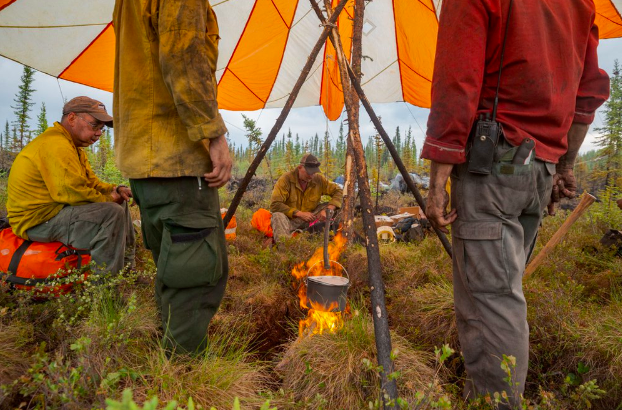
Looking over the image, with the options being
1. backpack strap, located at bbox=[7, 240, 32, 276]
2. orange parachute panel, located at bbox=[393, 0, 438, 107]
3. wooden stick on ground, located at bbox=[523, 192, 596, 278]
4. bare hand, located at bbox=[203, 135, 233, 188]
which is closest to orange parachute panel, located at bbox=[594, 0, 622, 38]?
orange parachute panel, located at bbox=[393, 0, 438, 107]

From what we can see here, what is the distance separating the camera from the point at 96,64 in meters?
5.77

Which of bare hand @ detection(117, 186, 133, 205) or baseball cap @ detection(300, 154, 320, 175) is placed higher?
baseball cap @ detection(300, 154, 320, 175)

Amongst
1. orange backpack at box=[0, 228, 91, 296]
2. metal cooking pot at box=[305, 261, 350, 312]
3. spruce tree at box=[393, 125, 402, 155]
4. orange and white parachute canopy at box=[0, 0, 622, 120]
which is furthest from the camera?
spruce tree at box=[393, 125, 402, 155]

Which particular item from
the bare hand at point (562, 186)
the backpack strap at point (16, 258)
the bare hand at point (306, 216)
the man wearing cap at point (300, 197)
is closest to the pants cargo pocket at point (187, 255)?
the backpack strap at point (16, 258)

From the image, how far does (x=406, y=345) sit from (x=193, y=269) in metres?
1.72

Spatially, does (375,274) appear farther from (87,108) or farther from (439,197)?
(87,108)

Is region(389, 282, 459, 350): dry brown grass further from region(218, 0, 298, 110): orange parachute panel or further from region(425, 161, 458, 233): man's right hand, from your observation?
region(218, 0, 298, 110): orange parachute panel

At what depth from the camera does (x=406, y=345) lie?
263 cm

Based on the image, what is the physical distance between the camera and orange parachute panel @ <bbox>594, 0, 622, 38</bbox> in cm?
505

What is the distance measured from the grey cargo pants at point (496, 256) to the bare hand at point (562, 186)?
0.55 metres

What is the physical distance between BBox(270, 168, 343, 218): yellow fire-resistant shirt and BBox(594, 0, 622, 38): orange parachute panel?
4996 mm

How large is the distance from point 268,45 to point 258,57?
11.8 inches

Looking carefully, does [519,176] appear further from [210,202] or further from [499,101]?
[210,202]

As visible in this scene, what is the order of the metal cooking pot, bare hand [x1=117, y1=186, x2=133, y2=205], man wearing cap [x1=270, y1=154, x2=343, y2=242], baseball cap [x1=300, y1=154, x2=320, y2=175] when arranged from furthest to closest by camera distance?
baseball cap [x1=300, y1=154, x2=320, y2=175] < man wearing cap [x1=270, y1=154, x2=343, y2=242] < bare hand [x1=117, y1=186, x2=133, y2=205] < the metal cooking pot
